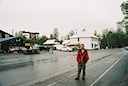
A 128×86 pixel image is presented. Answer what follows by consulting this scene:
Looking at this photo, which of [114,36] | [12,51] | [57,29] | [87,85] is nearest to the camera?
[87,85]

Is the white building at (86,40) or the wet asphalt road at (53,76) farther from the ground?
the white building at (86,40)

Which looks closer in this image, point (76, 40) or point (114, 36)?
point (76, 40)

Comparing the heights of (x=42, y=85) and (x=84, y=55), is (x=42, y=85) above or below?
below

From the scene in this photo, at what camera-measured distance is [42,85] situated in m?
10.3

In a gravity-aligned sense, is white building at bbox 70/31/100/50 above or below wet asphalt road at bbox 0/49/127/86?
above

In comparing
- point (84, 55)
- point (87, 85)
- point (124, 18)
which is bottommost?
point (87, 85)

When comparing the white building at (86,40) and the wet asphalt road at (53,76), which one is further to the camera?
the white building at (86,40)

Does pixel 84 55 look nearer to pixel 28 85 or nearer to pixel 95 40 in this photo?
pixel 28 85

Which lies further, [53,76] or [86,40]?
[86,40]

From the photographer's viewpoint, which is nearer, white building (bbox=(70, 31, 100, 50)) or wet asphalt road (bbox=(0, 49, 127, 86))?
wet asphalt road (bbox=(0, 49, 127, 86))

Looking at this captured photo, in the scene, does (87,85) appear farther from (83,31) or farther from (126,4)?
(83,31)

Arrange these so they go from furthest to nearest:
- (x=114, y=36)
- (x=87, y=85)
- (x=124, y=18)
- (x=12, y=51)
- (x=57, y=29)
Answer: (x=57, y=29) < (x=114, y=36) < (x=124, y=18) < (x=12, y=51) < (x=87, y=85)

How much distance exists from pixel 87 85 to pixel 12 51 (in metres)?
44.2

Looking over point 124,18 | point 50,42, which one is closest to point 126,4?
point 124,18
